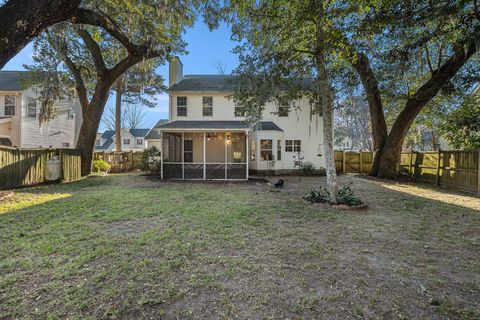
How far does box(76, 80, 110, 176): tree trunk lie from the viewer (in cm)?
1267

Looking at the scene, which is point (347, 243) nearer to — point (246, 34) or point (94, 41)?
point (246, 34)

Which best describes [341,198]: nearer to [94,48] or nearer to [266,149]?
[266,149]

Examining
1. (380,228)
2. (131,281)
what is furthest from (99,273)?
(380,228)

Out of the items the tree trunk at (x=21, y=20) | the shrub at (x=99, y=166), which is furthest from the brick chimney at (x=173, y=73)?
the tree trunk at (x=21, y=20)

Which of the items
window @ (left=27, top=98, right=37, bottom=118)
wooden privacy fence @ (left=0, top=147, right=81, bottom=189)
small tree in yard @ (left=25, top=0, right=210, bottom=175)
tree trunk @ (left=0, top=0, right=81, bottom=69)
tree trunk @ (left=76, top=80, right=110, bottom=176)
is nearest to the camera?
tree trunk @ (left=0, top=0, right=81, bottom=69)

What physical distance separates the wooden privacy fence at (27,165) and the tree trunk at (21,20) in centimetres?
804

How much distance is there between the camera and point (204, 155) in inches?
475

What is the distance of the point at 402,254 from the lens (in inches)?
140

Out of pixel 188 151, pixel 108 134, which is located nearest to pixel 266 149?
pixel 188 151

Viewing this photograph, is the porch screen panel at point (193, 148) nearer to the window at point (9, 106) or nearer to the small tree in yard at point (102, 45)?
the small tree in yard at point (102, 45)

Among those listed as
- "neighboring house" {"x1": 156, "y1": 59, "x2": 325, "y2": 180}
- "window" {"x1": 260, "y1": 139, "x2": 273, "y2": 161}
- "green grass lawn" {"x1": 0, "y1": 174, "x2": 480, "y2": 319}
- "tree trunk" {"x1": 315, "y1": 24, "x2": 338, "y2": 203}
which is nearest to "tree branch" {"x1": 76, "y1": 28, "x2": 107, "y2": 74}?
"neighboring house" {"x1": 156, "y1": 59, "x2": 325, "y2": 180}

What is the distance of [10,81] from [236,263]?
861 inches

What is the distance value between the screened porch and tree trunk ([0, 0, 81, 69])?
29.3 ft

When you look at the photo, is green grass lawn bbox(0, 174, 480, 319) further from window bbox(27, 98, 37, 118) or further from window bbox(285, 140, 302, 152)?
window bbox(27, 98, 37, 118)
